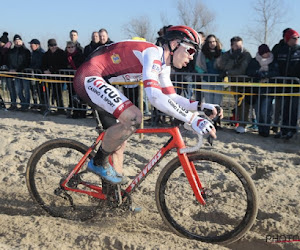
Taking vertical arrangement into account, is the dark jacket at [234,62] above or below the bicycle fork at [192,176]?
above

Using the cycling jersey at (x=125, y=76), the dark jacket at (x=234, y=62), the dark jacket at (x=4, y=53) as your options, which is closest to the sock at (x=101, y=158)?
the cycling jersey at (x=125, y=76)

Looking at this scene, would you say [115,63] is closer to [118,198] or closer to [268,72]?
[118,198]

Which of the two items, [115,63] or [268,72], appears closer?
[115,63]

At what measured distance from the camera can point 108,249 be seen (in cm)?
317

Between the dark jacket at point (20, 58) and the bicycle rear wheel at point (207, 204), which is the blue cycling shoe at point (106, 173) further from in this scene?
the dark jacket at point (20, 58)

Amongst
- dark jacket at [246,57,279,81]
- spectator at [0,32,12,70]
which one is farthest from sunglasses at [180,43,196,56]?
spectator at [0,32,12,70]

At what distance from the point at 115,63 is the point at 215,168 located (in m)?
1.39

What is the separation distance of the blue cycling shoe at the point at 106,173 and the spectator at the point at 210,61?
5107mm

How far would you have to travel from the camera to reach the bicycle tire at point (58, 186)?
13.0ft

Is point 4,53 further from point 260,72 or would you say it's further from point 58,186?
point 58,186

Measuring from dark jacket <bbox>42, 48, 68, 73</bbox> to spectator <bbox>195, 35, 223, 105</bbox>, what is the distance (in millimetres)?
3747

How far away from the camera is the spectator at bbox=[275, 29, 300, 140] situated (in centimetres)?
729

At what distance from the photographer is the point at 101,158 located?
3.62 meters

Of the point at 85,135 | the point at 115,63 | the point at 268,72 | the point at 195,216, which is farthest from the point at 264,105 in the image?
the point at 115,63
